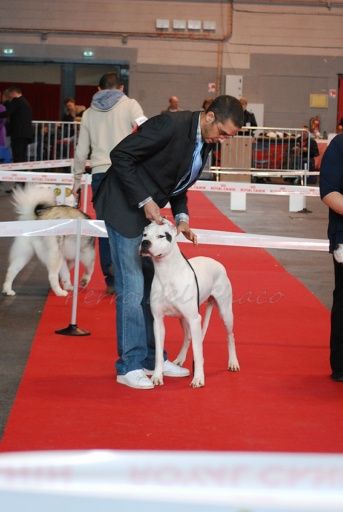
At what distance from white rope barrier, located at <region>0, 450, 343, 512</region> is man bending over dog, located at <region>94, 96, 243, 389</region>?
3.57 metres

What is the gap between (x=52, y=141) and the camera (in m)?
21.1

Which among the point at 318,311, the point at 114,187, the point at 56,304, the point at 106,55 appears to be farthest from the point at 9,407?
the point at 106,55

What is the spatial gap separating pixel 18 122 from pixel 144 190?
40.0 ft

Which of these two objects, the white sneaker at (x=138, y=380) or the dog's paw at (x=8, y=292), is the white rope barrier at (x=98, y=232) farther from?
the white sneaker at (x=138, y=380)

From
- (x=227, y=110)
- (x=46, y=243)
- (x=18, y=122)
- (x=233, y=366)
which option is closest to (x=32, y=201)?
(x=46, y=243)

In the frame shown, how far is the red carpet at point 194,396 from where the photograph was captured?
413cm

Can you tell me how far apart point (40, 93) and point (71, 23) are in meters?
2.05

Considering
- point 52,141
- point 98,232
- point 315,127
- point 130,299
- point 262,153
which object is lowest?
point 130,299

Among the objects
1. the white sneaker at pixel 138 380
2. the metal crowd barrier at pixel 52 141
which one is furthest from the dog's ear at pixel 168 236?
the metal crowd barrier at pixel 52 141

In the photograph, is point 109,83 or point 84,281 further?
point 84,281

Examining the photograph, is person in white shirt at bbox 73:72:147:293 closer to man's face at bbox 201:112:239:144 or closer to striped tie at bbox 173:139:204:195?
striped tie at bbox 173:139:204:195

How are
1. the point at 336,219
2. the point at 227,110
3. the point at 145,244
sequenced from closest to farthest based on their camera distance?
the point at 227,110 → the point at 145,244 → the point at 336,219

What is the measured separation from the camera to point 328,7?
25.1 m

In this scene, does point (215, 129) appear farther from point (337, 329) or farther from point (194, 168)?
point (337, 329)
